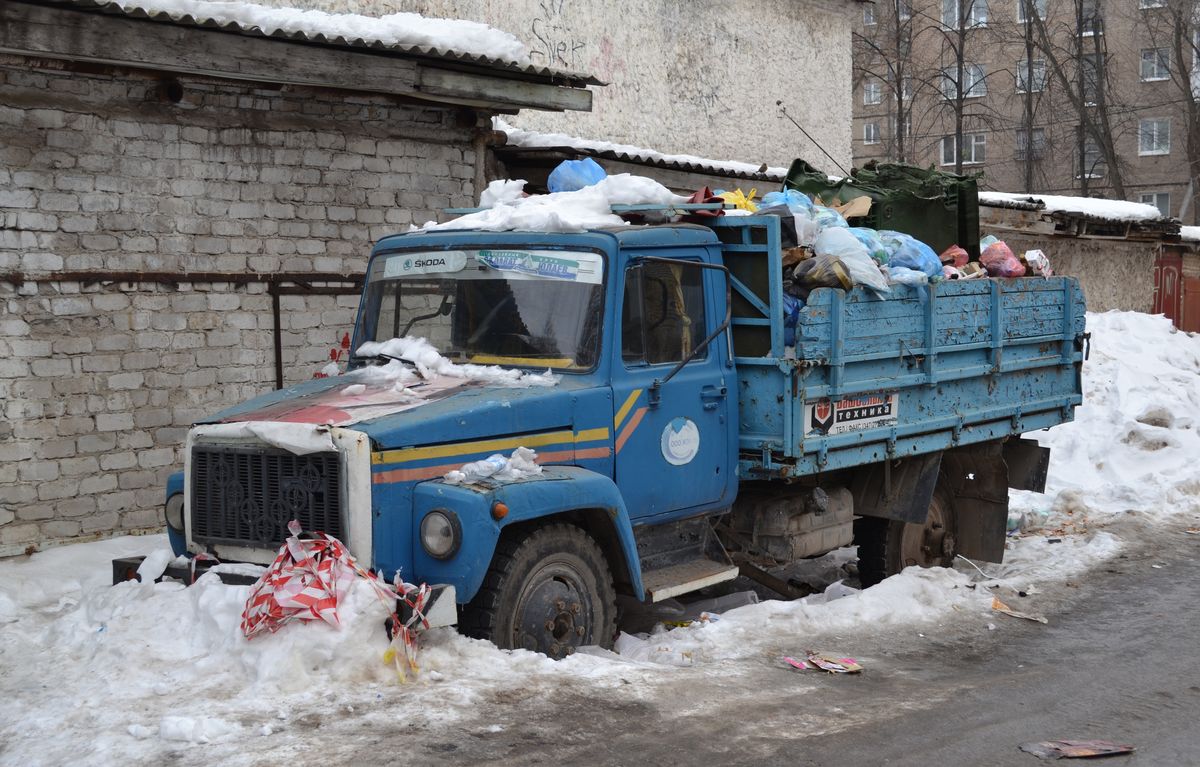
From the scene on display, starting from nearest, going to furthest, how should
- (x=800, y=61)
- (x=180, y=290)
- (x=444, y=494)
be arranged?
(x=444, y=494) < (x=180, y=290) < (x=800, y=61)

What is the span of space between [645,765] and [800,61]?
1792 cm

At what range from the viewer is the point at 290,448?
5.76 metres

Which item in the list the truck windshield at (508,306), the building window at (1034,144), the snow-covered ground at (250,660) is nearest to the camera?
the snow-covered ground at (250,660)

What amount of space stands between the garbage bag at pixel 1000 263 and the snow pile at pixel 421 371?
4.38 meters

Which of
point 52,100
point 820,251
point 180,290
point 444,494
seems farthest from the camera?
point 180,290

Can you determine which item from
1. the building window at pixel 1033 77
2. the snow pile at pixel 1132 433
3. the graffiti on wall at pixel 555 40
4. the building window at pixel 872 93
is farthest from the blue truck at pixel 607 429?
the building window at pixel 872 93

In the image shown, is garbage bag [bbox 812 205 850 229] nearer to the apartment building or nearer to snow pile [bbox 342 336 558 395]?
snow pile [bbox 342 336 558 395]

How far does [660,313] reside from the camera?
22.5 feet

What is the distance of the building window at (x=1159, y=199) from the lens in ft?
133

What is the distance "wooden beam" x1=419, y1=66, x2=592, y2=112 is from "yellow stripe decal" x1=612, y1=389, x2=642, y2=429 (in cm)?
477

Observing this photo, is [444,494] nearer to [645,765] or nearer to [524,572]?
[524,572]

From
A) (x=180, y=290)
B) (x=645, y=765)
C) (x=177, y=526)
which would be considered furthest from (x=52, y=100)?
(x=645, y=765)

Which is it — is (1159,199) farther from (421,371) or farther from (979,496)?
(421,371)

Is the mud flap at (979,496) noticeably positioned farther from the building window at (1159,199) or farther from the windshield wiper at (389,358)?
the building window at (1159,199)
